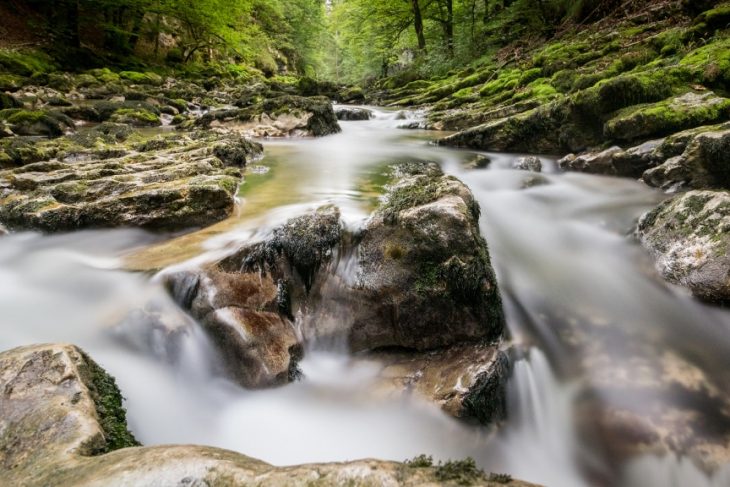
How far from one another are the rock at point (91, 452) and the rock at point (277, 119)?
383 inches

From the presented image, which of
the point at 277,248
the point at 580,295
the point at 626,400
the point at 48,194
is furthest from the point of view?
the point at 48,194

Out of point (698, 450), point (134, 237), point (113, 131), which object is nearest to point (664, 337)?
point (698, 450)

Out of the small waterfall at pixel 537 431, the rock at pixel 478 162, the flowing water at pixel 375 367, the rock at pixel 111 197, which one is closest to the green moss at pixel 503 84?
the rock at pixel 478 162

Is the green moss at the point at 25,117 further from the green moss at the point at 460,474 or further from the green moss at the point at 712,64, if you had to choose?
the green moss at the point at 712,64

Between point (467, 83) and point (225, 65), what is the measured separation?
20.9 m

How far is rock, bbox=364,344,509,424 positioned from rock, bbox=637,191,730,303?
6.22 feet

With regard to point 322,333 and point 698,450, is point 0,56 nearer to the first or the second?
point 322,333

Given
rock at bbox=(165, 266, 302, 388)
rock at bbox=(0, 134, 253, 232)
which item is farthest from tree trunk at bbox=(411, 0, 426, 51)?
rock at bbox=(165, 266, 302, 388)

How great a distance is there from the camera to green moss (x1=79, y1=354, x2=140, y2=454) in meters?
1.71

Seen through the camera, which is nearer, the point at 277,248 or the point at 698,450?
the point at 698,450

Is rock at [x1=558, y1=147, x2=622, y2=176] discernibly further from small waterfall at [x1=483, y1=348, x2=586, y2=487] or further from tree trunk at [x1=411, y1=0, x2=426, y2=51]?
tree trunk at [x1=411, y1=0, x2=426, y2=51]

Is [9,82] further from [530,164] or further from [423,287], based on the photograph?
[423,287]

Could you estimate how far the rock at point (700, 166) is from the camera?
4180 millimetres

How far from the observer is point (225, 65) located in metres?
28.6
